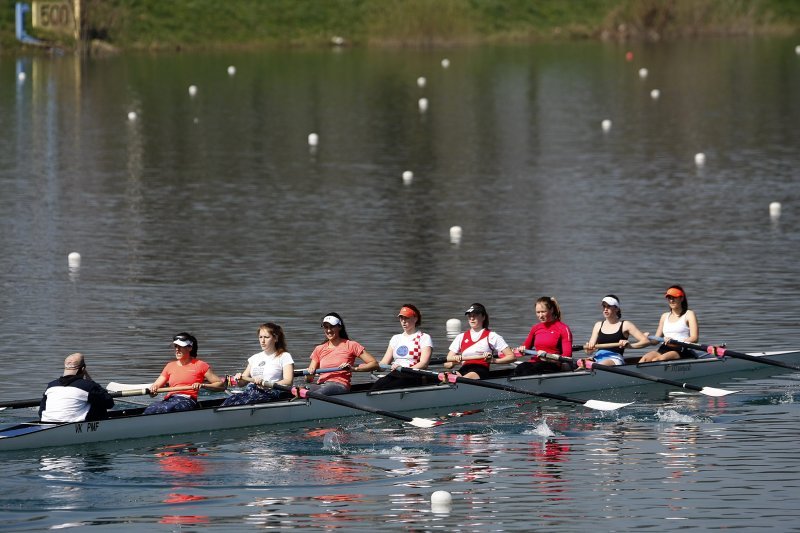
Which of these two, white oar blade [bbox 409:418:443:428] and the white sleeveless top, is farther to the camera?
the white sleeveless top

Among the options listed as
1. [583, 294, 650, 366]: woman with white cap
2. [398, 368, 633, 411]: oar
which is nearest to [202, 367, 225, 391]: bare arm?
[398, 368, 633, 411]: oar

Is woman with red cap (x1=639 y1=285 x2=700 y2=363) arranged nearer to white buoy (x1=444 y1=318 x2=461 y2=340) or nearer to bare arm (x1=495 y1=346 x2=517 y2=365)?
bare arm (x1=495 y1=346 x2=517 y2=365)

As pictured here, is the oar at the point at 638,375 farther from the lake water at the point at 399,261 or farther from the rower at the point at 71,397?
the rower at the point at 71,397

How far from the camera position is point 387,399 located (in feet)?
68.4

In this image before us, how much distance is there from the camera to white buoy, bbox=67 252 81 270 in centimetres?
3131

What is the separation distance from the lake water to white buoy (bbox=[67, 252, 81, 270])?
35 cm

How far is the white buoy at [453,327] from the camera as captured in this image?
25.5m

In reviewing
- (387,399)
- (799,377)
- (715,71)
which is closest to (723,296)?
(799,377)

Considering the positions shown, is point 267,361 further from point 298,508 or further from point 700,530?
point 700,530

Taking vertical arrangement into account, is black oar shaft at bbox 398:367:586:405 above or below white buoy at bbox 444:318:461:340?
below

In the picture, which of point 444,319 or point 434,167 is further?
point 434,167

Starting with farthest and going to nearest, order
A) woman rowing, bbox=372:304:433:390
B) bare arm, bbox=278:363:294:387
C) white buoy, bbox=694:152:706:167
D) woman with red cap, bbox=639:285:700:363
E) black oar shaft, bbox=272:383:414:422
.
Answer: white buoy, bbox=694:152:706:167 < woman with red cap, bbox=639:285:700:363 < woman rowing, bbox=372:304:433:390 < bare arm, bbox=278:363:294:387 < black oar shaft, bbox=272:383:414:422

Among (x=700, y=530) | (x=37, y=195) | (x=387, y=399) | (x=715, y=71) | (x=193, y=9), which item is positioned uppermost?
(x=193, y=9)

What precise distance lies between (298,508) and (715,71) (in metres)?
57.8
